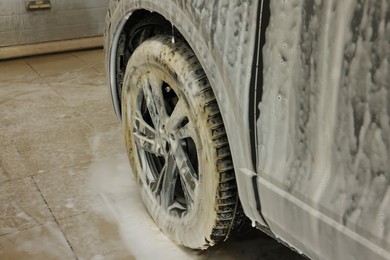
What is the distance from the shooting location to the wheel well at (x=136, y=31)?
2.08 metres

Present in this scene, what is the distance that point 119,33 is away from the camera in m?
2.18

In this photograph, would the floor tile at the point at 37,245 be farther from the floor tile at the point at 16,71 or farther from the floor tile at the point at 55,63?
the floor tile at the point at 55,63

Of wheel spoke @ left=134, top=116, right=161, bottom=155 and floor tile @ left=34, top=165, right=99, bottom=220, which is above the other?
wheel spoke @ left=134, top=116, right=161, bottom=155

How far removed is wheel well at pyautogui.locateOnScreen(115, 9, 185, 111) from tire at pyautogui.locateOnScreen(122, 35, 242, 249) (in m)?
0.17

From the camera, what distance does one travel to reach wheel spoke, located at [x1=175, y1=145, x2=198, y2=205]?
180 centimetres

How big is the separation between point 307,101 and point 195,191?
29.4 inches

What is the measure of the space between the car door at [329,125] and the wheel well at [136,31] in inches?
37.0

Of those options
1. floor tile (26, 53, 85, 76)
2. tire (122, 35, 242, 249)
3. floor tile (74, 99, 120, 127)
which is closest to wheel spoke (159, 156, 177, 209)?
tire (122, 35, 242, 249)

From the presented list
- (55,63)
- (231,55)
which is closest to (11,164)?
(231,55)

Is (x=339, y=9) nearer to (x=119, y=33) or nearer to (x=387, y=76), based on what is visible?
(x=387, y=76)

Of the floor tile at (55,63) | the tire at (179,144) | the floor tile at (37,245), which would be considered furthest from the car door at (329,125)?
the floor tile at (55,63)

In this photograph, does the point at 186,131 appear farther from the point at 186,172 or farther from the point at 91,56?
the point at 91,56

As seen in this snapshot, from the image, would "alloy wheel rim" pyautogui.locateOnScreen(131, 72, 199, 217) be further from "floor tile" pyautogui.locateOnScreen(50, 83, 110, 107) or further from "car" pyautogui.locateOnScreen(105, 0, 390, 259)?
"floor tile" pyautogui.locateOnScreen(50, 83, 110, 107)

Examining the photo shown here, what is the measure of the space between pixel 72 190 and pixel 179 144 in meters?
1.03
